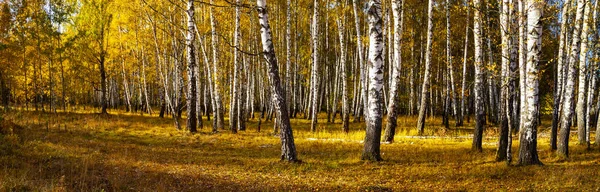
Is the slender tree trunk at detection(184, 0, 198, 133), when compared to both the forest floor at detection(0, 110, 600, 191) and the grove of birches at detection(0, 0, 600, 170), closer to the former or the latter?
the grove of birches at detection(0, 0, 600, 170)

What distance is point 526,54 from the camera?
935 cm

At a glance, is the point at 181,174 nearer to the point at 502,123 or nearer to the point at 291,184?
the point at 291,184

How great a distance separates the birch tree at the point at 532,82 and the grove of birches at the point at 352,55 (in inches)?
0.9

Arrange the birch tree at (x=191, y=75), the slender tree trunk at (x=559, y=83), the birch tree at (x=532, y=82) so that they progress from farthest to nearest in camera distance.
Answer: the birch tree at (x=191, y=75) → the slender tree trunk at (x=559, y=83) → the birch tree at (x=532, y=82)

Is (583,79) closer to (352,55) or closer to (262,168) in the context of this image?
(262,168)

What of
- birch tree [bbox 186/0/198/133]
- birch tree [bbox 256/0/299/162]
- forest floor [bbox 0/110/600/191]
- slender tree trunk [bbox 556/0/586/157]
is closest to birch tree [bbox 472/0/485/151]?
forest floor [bbox 0/110/600/191]

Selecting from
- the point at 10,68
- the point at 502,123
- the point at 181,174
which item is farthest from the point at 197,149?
the point at 10,68

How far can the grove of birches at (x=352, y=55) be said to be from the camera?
32.0 feet

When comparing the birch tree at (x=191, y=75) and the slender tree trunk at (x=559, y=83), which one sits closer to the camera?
the slender tree trunk at (x=559, y=83)

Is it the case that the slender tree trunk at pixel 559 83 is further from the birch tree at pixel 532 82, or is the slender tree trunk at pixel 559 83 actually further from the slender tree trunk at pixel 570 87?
the birch tree at pixel 532 82

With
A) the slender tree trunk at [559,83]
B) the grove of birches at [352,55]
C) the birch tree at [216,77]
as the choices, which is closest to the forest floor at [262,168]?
the slender tree trunk at [559,83]

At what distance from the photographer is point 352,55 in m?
30.4

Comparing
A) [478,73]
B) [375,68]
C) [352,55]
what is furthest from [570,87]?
[352,55]

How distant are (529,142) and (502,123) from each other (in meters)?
1.25
